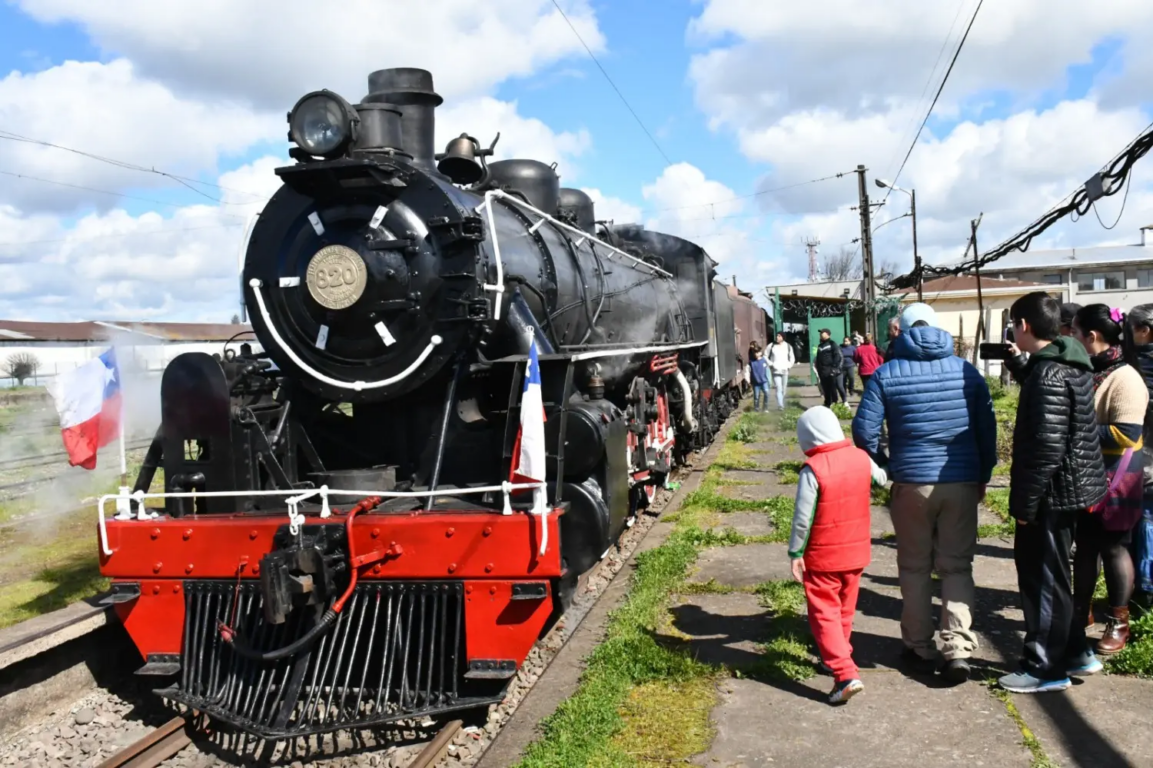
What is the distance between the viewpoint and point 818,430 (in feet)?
13.7

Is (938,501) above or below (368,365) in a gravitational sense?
below

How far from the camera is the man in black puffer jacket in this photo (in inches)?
158

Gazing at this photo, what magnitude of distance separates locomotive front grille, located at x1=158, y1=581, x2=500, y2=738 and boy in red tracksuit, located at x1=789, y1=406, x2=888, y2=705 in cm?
151

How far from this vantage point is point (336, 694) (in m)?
4.69

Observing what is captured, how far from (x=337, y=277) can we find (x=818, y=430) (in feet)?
8.31

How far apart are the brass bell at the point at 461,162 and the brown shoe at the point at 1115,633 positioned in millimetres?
4494

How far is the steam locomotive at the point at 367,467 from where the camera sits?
4227 mm

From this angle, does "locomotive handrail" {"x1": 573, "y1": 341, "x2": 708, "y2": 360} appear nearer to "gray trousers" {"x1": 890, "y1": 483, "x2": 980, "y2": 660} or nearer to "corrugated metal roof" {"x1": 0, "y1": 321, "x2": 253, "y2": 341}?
"gray trousers" {"x1": 890, "y1": 483, "x2": 980, "y2": 660}

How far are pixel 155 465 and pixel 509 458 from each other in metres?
2.01

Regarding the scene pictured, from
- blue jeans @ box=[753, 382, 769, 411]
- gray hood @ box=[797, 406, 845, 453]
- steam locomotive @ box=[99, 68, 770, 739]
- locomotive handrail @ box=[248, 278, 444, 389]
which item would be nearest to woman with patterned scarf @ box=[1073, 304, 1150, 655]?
gray hood @ box=[797, 406, 845, 453]

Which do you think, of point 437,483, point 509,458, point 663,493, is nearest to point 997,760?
point 509,458

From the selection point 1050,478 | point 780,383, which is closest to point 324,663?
point 1050,478

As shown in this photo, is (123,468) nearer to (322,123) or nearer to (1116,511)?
(322,123)

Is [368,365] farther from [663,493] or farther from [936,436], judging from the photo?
[663,493]
